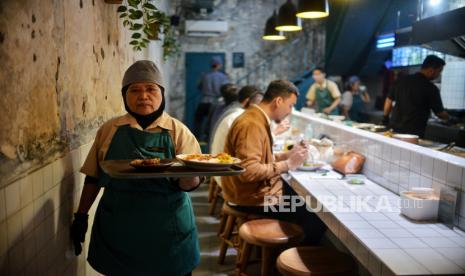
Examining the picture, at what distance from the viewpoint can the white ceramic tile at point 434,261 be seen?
1.87 meters

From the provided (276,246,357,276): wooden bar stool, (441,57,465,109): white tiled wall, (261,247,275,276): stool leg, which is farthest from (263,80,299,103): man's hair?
(441,57,465,109): white tiled wall

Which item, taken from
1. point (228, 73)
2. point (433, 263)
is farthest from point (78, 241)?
point (228, 73)

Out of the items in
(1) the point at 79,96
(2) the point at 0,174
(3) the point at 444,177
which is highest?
(1) the point at 79,96

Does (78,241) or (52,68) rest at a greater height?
(52,68)

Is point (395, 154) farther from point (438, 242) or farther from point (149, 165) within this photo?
point (149, 165)

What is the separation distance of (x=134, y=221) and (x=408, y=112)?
460 cm

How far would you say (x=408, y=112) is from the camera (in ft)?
19.5

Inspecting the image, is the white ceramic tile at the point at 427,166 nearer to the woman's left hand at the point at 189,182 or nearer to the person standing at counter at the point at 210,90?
the woman's left hand at the point at 189,182

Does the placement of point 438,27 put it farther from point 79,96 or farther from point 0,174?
point 0,174

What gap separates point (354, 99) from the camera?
12.2 meters

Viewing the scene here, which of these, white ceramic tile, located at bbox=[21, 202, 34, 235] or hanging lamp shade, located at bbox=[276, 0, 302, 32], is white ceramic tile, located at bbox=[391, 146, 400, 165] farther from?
hanging lamp shade, located at bbox=[276, 0, 302, 32]

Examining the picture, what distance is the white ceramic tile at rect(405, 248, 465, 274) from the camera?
6.15 ft

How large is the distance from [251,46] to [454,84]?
6.25 m

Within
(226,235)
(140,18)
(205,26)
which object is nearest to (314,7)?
(140,18)
